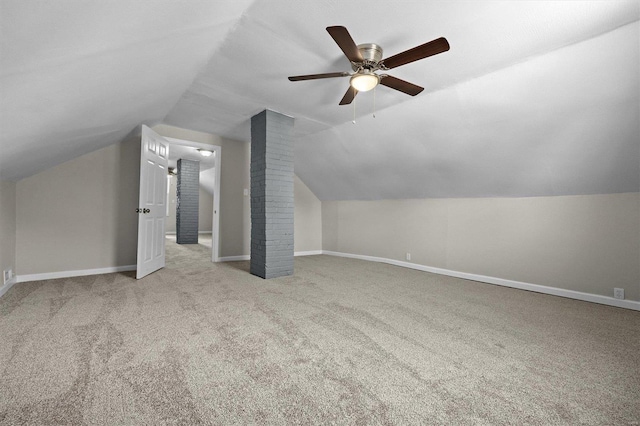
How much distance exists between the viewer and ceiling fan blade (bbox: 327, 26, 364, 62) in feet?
6.12

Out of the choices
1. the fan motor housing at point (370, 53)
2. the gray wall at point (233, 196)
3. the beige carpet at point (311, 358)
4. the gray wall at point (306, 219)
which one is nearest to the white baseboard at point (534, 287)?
the beige carpet at point (311, 358)

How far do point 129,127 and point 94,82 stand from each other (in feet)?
7.12

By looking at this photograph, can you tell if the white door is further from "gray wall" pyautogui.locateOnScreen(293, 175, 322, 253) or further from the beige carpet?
"gray wall" pyautogui.locateOnScreen(293, 175, 322, 253)

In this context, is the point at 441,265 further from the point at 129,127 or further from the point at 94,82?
the point at 129,127

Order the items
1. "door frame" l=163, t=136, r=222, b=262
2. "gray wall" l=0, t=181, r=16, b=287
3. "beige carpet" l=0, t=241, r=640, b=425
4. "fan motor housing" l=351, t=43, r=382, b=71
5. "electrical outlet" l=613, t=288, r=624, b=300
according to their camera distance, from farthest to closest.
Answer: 1. "door frame" l=163, t=136, r=222, b=262
2. "gray wall" l=0, t=181, r=16, b=287
3. "electrical outlet" l=613, t=288, r=624, b=300
4. "fan motor housing" l=351, t=43, r=382, b=71
5. "beige carpet" l=0, t=241, r=640, b=425

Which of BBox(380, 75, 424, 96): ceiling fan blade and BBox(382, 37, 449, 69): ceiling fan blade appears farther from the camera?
BBox(380, 75, 424, 96): ceiling fan blade

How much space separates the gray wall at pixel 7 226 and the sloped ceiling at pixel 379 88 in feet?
1.42

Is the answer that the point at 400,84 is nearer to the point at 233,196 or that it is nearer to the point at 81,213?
the point at 233,196

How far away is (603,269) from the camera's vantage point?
10.4 ft

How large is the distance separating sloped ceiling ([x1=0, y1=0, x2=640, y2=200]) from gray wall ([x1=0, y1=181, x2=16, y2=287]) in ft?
1.42

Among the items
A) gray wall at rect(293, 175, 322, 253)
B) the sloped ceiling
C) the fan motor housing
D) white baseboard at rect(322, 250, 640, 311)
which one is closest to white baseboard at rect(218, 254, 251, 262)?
gray wall at rect(293, 175, 322, 253)

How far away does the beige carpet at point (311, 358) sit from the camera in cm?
135

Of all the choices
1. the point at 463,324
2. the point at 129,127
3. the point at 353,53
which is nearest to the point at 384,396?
the point at 463,324

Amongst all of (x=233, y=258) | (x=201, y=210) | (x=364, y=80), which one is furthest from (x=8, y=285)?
(x=201, y=210)
